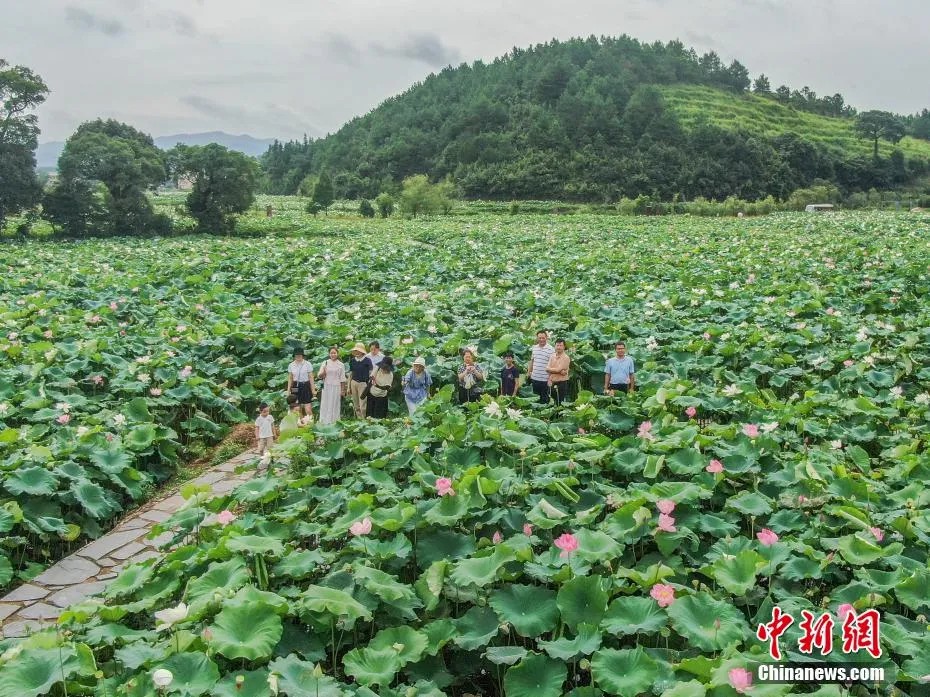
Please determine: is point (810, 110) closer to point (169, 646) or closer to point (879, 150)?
point (879, 150)

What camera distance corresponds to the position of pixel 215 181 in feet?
99.9

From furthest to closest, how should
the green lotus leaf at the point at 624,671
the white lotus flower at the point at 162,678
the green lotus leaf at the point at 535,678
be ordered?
1. the green lotus leaf at the point at 535,678
2. the green lotus leaf at the point at 624,671
3. the white lotus flower at the point at 162,678

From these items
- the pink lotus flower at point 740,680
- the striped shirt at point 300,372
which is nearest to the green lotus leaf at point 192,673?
the pink lotus flower at point 740,680

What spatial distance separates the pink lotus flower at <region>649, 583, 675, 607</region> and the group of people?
4.47 metres

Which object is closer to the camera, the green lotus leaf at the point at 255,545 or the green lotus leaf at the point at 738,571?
the green lotus leaf at the point at 738,571

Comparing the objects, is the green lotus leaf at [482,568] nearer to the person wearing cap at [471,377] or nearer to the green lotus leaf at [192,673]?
the green lotus leaf at [192,673]

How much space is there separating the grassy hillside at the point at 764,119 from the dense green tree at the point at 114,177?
6235cm

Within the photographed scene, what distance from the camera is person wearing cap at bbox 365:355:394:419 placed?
789 centimetres

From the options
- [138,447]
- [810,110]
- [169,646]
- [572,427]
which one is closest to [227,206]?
[138,447]

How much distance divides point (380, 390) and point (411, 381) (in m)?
0.37

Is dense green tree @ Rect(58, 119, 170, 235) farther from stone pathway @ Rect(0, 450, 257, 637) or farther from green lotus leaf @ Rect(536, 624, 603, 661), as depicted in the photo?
green lotus leaf @ Rect(536, 624, 603, 661)

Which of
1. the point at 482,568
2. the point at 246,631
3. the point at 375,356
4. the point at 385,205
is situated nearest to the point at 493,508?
the point at 482,568

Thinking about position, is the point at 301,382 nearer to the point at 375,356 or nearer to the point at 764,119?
the point at 375,356

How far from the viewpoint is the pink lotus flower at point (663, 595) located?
10.4 feet
